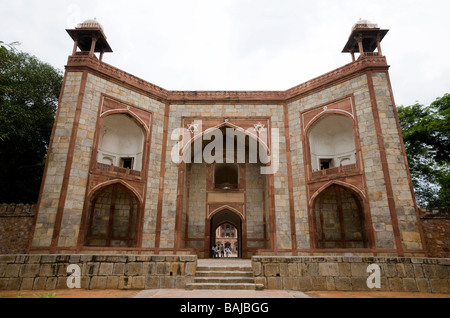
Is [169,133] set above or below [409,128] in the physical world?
below

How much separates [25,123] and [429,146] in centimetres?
2351

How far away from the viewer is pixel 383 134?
11203 millimetres

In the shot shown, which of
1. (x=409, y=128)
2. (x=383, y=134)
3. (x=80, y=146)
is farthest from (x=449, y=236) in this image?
(x=80, y=146)

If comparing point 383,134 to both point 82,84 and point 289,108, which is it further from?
point 82,84

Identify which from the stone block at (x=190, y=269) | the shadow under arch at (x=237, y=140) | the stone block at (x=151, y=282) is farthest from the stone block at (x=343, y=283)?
the shadow under arch at (x=237, y=140)

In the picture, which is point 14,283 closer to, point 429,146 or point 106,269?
point 106,269

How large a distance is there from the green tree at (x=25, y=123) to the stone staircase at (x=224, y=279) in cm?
1250

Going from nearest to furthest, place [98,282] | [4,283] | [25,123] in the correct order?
[4,283]
[98,282]
[25,123]

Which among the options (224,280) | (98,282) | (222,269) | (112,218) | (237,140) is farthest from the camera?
(237,140)

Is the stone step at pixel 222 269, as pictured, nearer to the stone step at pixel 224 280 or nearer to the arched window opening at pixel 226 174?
the stone step at pixel 224 280

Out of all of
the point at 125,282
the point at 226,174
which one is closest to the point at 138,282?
the point at 125,282

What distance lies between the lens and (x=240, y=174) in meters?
16.0

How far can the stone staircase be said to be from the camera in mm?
6023

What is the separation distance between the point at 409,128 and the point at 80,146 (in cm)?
1933
